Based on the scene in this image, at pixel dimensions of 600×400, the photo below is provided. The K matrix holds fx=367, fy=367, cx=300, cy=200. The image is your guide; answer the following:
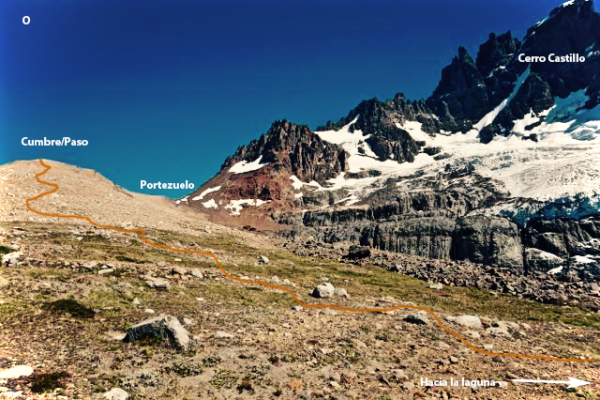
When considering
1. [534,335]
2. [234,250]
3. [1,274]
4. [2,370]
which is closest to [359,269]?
[234,250]

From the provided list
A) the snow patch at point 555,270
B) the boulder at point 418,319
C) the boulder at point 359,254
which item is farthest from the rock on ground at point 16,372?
the snow patch at point 555,270

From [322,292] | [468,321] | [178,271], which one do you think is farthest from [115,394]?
[468,321]

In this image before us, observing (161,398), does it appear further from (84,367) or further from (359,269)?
(359,269)

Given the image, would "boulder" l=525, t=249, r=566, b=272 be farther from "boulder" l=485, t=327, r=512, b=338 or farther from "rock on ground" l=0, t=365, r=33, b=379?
"rock on ground" l=0, t=365, r=33, b=379

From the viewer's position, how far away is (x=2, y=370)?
1097 cm

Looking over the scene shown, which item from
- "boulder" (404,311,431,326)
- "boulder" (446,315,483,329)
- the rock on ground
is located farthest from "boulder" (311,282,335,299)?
the rock on ground

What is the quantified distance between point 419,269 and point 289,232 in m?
77.6

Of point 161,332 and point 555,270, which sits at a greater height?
point 161,332

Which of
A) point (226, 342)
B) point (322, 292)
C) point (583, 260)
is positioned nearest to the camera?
point (226, 342)

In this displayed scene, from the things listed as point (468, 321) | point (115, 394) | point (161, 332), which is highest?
point (161, 332)

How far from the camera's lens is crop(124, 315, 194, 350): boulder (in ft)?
46.3

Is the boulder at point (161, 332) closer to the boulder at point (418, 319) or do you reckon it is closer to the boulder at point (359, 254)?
the boulder at point (418, 319)

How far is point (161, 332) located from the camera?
563 inches

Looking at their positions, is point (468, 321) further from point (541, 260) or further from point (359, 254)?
point (541, 260)
